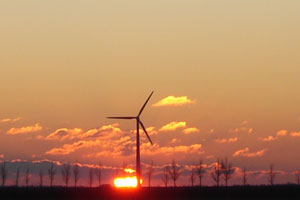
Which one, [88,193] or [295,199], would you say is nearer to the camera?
[295,199]

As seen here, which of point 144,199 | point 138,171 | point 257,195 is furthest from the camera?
point 257,195

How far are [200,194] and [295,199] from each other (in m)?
35.8

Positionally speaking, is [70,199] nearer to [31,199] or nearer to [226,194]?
[31,199]

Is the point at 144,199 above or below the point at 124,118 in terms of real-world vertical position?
below

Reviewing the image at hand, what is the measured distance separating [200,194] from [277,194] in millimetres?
19589

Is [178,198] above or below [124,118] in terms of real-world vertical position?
below

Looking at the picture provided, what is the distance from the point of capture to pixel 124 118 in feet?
618

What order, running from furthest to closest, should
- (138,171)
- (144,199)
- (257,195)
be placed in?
(257,195)
(138,171)
(144,199)

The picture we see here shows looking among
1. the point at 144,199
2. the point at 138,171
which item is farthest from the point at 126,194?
the point at 144,199

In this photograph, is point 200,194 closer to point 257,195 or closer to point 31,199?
point 257,195

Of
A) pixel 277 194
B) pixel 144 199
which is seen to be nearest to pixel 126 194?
pixel 144 199

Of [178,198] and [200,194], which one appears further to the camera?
[200,194]

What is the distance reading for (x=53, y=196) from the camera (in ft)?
616

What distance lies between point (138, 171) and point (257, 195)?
34228mm
